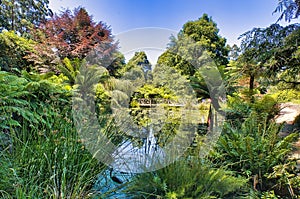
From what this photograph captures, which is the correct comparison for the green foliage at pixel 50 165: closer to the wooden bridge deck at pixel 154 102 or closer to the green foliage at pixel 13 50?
the wooden bridge deck at pixel 154 102

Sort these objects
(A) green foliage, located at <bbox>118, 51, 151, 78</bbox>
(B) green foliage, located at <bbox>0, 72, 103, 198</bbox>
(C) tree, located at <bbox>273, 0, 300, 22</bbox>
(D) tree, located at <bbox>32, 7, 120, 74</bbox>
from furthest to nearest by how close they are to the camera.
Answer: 1. (D) tree, located at <bbox>32, 7, 120, 74</bbox>
2. (A) green foliage, located at <bbox>118, 51, 151, 78</bbox>
3. (C) tree, located at <bbox>273, 0, 300, 22</bbox>
4. (B) green foliage, located at <bbox>0, 72, 103, 198</bbox>

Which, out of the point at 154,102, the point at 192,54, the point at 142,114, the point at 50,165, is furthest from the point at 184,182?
the point at 192,54

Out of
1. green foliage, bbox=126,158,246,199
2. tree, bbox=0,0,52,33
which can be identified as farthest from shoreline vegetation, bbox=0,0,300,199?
tree, bbox=0,0,52,33

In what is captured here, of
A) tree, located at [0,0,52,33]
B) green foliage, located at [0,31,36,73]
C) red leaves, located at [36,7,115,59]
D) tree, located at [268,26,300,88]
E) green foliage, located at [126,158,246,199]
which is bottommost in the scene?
green foliage, located at [126,158,246,199]

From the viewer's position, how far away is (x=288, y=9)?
3.78 meters

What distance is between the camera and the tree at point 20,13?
445 inches

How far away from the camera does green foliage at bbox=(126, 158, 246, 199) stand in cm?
144

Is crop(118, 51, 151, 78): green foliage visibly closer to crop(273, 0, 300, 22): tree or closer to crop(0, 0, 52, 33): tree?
crop(273, 0, 300, 22): tree

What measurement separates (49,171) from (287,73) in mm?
4526

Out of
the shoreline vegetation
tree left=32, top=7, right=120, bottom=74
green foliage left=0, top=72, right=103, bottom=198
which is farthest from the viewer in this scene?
tree left=32, top=7, right=120, bottom=74

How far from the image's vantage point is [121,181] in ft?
5.60

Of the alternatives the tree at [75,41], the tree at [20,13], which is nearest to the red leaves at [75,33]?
the tree at [75,41]

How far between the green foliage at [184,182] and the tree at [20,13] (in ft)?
39.8

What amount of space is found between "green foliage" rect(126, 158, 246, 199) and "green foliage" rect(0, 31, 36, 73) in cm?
571
